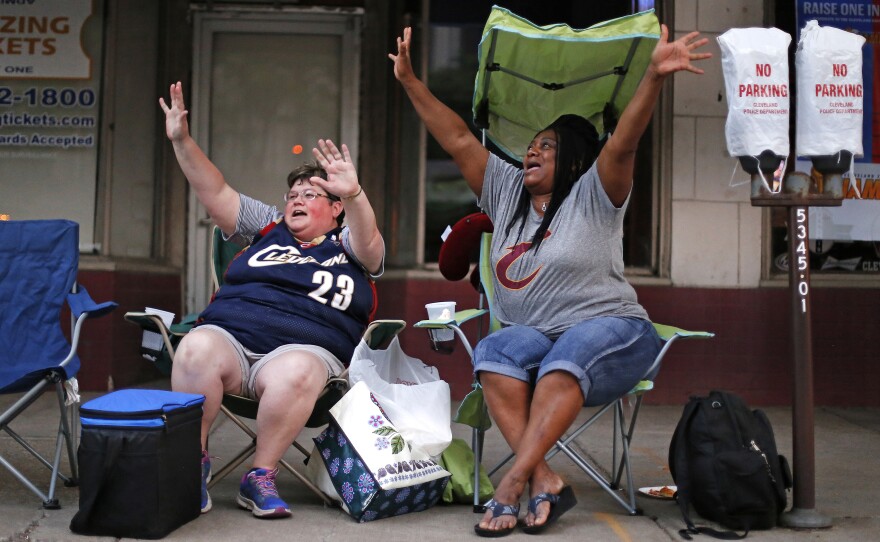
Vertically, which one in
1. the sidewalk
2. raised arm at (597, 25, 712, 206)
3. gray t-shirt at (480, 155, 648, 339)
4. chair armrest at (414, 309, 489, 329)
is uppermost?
raised arm at (597, 25, 712, 206)

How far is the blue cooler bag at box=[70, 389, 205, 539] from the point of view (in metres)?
3.37

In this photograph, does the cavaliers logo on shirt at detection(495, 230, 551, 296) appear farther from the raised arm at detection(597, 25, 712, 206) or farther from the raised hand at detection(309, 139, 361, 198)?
the raised hand at detection(309, 139, 361, 198)

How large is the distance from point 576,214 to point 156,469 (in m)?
1.75

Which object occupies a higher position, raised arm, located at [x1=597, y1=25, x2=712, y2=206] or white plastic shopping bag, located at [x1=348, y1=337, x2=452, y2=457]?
raised arm, located at [x1=597, y1=25, x2=712, y2=206]

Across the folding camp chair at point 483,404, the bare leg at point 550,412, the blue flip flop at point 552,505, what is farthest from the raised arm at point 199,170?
the blue flip flop at point 552,505

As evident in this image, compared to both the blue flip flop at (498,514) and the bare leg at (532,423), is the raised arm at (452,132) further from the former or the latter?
the blue flip flop at (498,514)

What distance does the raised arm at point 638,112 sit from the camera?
3516 mm

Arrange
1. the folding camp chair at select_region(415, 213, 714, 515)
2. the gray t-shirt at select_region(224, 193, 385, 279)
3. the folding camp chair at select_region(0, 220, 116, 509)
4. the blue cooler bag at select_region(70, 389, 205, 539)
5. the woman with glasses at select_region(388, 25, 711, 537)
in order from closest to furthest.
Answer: the blue cooler bag at select_region(70, 389, 205, 539) → the woman with glasses at select_region(388, 25, 711, 537) → the folding camp chair at select_region(415, 213, 714, 515) → the folding camp chair at select_region(0, 220, 116, 509) → the gray t-shirt at select_region(224, 193, 385, 279)


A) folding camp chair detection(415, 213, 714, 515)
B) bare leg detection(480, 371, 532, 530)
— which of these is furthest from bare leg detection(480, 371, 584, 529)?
folding camp chair detection(415, 213, 714, 515)

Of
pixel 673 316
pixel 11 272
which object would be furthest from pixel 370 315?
pixel 673 316

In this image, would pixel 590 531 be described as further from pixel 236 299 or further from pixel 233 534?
pixel 236 299

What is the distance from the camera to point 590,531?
3662 mm

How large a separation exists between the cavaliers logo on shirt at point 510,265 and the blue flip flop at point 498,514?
0.84 m

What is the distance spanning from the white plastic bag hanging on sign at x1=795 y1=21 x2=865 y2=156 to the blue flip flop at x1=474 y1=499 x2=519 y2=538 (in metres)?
1.60
